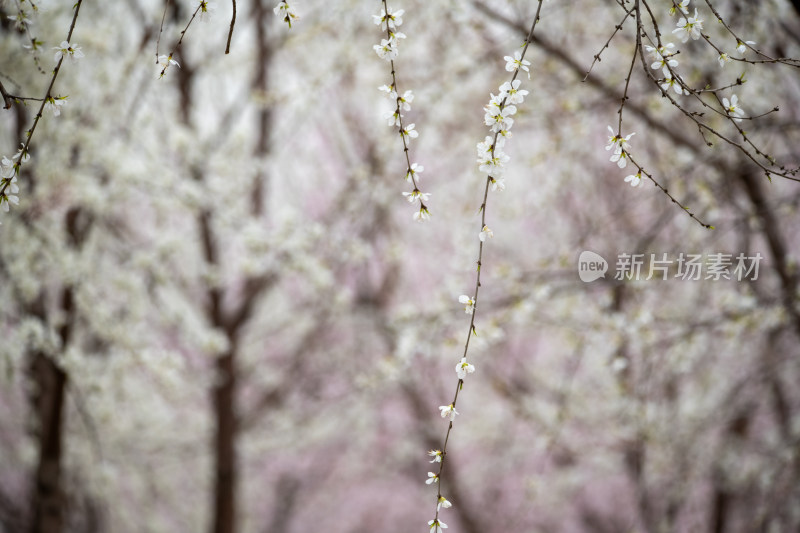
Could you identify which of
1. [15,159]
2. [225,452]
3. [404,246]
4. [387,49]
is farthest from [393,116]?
[225,452]

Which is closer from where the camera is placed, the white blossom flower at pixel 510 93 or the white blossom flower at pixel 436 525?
the white blossom flower at pixel 436 525

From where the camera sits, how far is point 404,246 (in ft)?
16.3

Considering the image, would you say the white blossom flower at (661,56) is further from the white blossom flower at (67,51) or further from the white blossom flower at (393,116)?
the white blossom flower at (67,51)

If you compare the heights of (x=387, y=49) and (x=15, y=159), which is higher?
(x=387, y=49)

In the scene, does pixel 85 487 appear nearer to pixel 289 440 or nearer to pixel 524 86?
pixel 289 440

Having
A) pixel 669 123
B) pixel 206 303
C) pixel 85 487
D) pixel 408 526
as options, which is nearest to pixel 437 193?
pixel 669 123

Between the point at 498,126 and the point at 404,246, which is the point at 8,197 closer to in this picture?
the point at 498,126

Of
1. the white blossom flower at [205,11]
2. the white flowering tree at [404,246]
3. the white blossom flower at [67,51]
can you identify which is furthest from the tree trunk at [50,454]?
the white blossom flower at [205,11]

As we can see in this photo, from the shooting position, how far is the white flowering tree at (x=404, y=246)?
2.83 meters

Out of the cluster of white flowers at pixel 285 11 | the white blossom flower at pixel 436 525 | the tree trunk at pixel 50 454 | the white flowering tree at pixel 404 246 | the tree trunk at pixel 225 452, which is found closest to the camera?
the white blossom flower at pixel 436 525

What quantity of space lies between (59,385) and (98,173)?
1.24 meters

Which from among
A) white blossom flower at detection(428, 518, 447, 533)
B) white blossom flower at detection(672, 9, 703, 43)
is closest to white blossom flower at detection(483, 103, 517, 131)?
white blossom flower at detection(672, 9, 703, 43)

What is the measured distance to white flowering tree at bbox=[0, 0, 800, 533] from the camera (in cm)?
283

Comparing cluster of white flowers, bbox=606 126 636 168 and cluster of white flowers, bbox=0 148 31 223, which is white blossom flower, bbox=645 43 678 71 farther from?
cluster of white flowers, bbox=0 148 31 223
